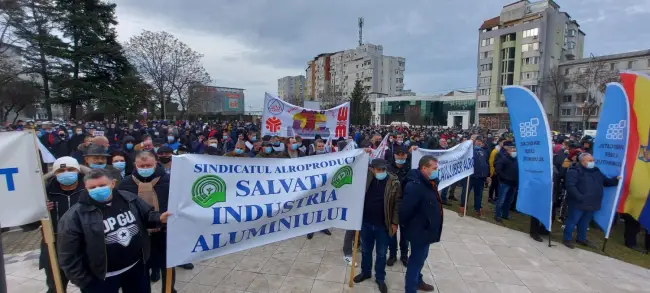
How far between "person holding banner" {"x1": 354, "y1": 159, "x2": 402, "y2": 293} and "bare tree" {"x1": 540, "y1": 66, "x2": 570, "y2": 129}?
2317 inches

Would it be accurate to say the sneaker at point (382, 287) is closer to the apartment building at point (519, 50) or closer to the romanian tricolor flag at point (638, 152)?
the romanian tricolor flag at point (638, 152)

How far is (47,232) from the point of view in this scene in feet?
10.2

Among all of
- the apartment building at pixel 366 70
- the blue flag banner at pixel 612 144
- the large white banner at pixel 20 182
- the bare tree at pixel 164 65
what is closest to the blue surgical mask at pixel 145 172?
the large white banner at pixel 20 182

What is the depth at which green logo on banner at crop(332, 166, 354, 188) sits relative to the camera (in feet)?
13.7

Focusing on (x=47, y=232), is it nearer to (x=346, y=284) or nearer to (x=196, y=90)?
(x=346, y=284)

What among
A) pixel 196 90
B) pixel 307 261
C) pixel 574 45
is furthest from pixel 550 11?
pixel 307 261

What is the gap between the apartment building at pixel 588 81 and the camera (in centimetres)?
4288

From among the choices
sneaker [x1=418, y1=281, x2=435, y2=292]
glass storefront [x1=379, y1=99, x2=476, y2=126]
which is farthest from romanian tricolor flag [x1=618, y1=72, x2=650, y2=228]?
glass storefront [x1=379, y1=99, x2=476, y2=126]

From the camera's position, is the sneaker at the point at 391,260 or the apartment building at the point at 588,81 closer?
the sneaker at the point at 391,260

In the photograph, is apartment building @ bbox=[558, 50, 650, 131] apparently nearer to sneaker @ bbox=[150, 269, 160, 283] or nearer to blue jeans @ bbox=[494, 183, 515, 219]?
blue jeans @ bbox=[494, 183, 515, 219]

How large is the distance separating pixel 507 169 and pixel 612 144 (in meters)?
1.91

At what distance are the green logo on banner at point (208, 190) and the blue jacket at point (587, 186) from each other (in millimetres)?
6375

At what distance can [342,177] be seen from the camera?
4230 mm

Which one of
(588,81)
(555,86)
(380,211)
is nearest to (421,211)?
(380,211)
